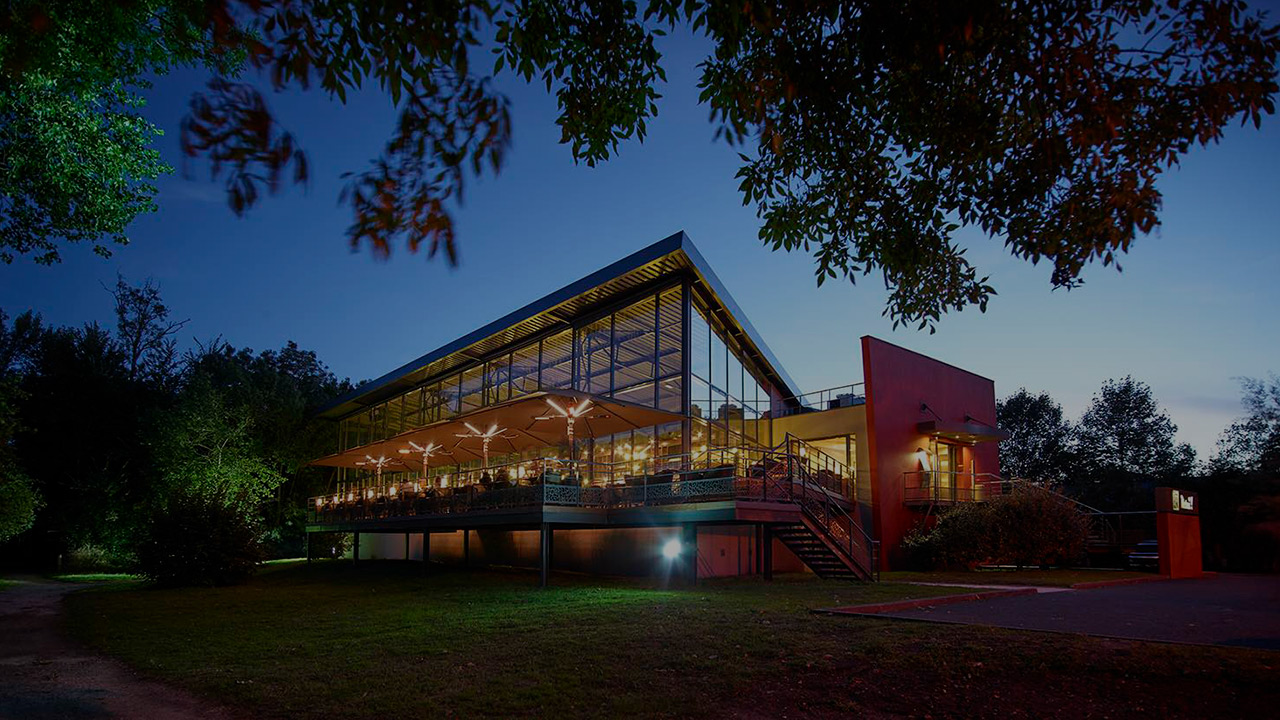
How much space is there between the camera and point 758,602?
12023 millimetres

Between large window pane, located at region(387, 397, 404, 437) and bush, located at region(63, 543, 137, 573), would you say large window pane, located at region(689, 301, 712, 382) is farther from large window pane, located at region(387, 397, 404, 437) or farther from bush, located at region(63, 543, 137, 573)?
bush, located at region(63, 543, 137, 573)

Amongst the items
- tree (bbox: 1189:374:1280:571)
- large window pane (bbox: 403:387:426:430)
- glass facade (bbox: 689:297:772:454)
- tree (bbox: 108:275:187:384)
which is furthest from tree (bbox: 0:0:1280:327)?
tree (bbox: 108:275:187:384)

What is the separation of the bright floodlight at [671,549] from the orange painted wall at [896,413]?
7.65 m

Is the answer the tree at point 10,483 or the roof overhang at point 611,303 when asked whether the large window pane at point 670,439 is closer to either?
the roof overhang at point 611,303

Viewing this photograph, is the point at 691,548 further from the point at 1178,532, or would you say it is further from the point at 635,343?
the point at 1178,532

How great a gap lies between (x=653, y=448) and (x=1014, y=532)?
379 inches

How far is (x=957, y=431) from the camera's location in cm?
2580

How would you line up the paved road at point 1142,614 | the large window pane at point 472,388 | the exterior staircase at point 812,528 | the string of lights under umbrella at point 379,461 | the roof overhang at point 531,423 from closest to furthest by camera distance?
the paved road at point 1142,614 < the exterior staircase at point 812,528 < the roof overhang at point 531,423 < the string of lights under umbrella at point 379,461 < the large window pane at point 472,388

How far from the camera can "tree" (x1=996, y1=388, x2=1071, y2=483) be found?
49625 mm

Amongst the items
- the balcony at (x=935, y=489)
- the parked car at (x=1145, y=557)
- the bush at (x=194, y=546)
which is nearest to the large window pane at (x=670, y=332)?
the balcony at (x=935, y=489)

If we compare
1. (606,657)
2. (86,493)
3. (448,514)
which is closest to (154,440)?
(86,493)

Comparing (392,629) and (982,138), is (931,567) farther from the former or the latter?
(982,138)

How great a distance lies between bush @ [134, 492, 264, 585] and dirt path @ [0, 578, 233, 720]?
8.93 m

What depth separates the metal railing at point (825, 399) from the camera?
2669 cm
